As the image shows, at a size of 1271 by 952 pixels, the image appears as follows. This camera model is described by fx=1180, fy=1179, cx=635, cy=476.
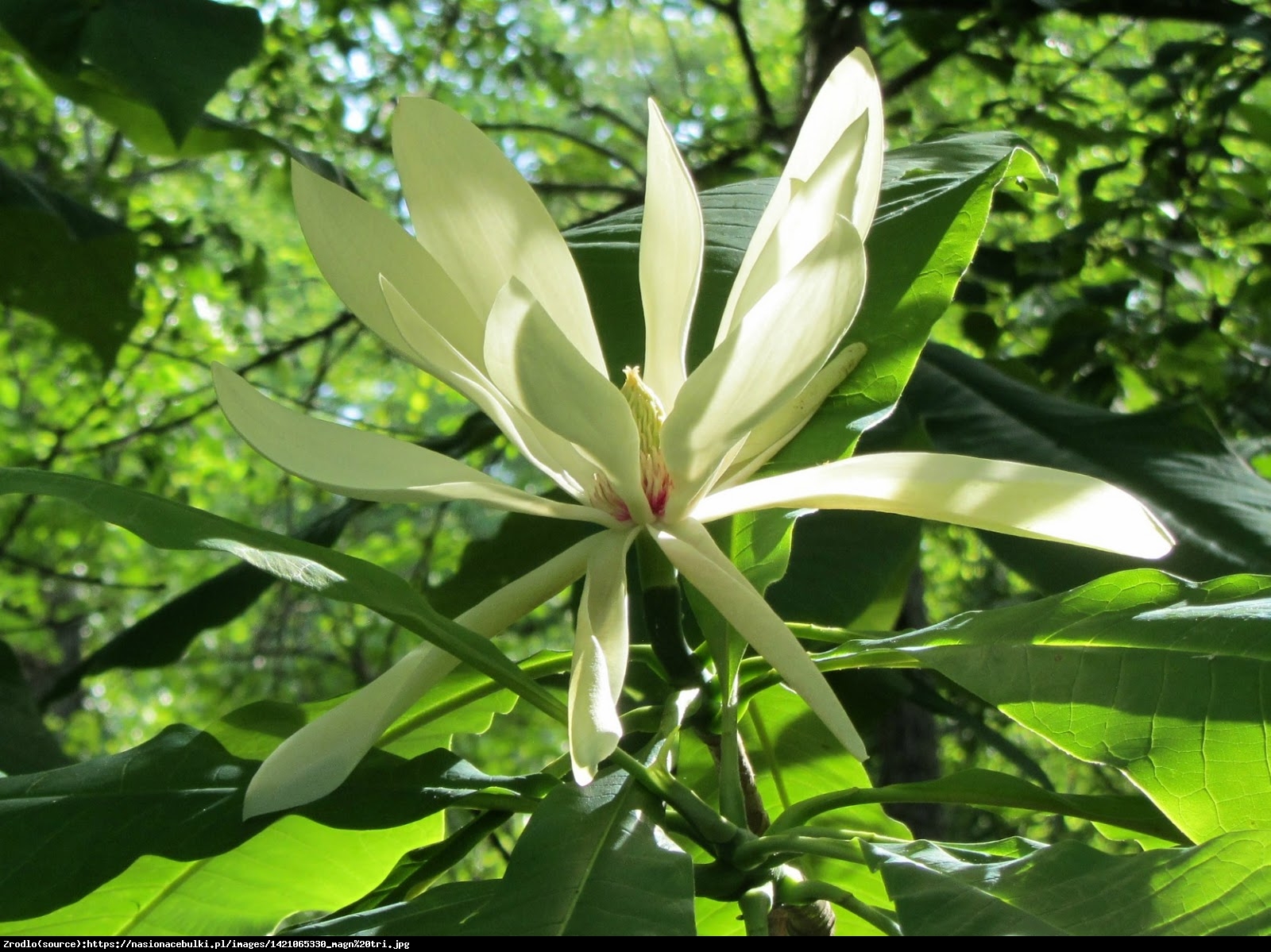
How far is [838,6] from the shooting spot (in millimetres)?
2197

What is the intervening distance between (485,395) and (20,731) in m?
0.66

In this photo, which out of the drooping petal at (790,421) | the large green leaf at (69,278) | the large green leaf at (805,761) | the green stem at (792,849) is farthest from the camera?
the large green leaf at (69,278)

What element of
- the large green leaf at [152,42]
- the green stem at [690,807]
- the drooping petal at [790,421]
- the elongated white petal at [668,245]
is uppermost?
the large green leaf at [152,42]

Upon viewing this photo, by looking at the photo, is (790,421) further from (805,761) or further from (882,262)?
(805,761)

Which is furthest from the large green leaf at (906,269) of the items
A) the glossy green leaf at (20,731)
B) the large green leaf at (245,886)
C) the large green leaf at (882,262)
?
the glossy green leaf at (20,731)

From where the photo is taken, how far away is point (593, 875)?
0.53 meters

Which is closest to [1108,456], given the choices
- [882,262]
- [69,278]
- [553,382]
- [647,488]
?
[882,262]

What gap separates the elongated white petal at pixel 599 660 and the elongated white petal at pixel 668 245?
0.14 m

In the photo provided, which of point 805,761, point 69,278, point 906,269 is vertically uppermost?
point 69,278

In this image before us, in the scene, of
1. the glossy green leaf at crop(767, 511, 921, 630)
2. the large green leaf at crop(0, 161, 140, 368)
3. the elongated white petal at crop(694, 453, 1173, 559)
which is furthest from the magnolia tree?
the large green leaf at crop(0, 161, 140, 368)

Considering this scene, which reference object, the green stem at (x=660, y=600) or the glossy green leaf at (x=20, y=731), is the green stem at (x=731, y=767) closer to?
the green stem at (x=660, y=600)

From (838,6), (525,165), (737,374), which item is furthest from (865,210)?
(525,165)

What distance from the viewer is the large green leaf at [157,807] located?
0.60 meters

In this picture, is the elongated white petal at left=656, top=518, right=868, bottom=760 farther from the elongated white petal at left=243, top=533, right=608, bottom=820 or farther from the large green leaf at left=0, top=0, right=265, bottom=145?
the large green leaf at left=0, top=0, right=265, bottom=145
